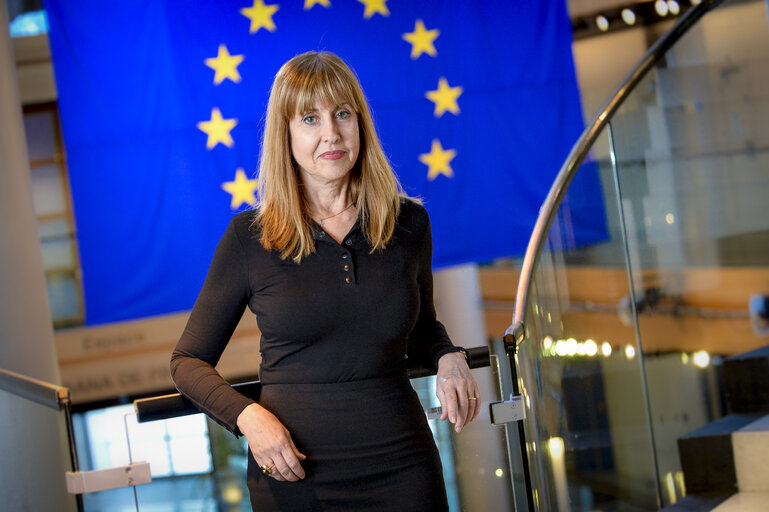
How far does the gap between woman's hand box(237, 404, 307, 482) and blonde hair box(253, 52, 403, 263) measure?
0.30 m

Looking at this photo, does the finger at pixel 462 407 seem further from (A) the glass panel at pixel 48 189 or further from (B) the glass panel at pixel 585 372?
(A) the glass panel at pixel 48 189

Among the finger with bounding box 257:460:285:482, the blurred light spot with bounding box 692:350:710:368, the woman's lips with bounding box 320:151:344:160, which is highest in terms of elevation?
the woman's lips with bounding box 320:151:344:160

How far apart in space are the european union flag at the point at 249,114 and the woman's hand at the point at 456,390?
329cm

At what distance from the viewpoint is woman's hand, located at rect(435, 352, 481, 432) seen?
1.72 metres

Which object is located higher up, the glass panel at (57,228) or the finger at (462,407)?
the glass panel at (57,228)

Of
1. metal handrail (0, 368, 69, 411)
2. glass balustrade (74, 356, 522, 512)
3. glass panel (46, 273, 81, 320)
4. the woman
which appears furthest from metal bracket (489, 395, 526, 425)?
glass panel (46, 273, 81, 320)

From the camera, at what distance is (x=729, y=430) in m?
3.80

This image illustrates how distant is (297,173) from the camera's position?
175cm

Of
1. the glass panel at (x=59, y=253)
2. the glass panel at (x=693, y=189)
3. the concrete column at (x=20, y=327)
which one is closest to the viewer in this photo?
the concrete column at (x=20, y=327)

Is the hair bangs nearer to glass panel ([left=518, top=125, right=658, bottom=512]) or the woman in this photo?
the woman

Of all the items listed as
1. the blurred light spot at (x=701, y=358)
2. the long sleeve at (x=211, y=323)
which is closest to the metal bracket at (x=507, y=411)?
the long sleeve at (x=211, y=323)

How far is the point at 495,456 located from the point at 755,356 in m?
2.37

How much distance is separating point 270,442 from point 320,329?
0.73 feet

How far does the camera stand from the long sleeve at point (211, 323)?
1643 mm
